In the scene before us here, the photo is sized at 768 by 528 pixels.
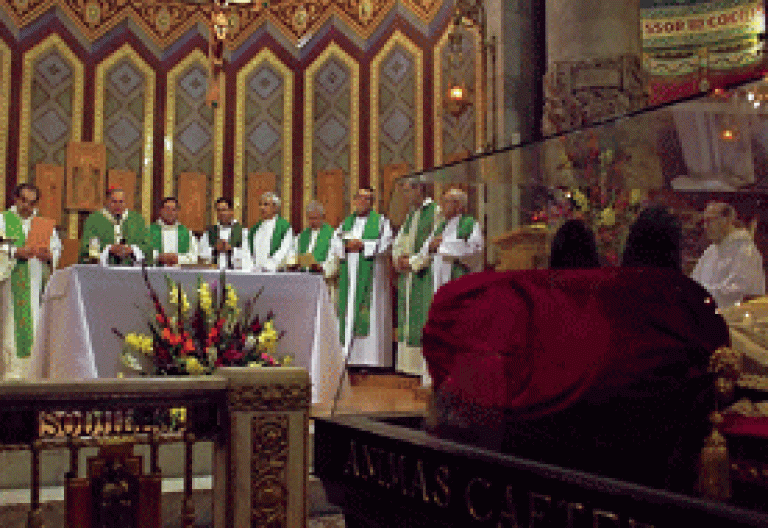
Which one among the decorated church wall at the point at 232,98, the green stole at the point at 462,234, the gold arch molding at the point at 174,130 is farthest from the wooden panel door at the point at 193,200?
the green stole at the point at 462,234

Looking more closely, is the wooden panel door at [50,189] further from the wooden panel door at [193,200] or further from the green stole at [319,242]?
the green stole at [319,242]

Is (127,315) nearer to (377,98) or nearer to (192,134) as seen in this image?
(192,134)

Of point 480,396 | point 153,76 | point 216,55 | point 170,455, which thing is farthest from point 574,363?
point 153,76

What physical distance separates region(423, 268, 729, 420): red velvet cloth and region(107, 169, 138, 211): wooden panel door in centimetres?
929

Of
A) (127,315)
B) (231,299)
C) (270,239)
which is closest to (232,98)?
(270,239)

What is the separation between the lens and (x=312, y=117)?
10758 millimetres

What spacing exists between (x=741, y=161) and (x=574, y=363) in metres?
0.36

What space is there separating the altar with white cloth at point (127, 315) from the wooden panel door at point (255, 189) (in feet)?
15.5

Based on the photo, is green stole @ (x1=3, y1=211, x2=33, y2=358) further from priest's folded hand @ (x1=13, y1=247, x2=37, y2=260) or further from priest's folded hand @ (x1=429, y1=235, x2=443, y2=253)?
priest's folded hand @ (x1=429, y1=235, x2=443, y2=253)

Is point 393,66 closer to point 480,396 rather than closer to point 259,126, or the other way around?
point 259,126

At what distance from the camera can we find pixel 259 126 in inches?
422

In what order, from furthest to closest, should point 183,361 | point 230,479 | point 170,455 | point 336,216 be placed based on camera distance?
point 336,216, point 183,361, point 170,455, point 230,479

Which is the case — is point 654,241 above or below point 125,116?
below

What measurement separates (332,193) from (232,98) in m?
1.78
